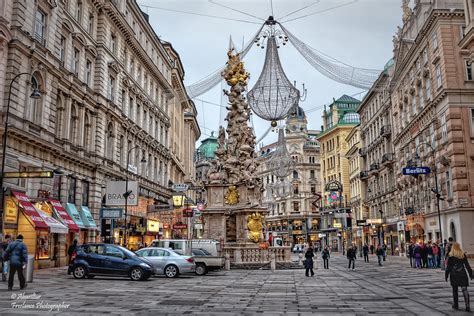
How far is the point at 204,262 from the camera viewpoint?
26.8 m

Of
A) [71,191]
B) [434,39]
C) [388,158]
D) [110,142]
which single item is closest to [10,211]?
[71,191]

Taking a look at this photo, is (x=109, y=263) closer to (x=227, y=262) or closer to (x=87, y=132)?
(x=227, y=262)

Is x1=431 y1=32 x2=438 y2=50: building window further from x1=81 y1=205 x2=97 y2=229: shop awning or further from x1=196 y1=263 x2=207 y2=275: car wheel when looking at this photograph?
x1=81 y1=205 x2=97 y2=229: shop awning

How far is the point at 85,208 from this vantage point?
115ft

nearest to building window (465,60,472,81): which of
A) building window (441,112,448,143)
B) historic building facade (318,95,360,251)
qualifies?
building window (441,112,448,143)

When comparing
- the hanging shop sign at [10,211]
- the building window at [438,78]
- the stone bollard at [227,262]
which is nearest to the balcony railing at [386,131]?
the building window at [438,78]

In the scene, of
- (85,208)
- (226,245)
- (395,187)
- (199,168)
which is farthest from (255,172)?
(199,168)

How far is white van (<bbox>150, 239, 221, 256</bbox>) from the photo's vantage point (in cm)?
2701

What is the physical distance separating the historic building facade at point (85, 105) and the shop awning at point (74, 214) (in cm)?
36

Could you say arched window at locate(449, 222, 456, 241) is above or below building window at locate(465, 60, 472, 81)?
below

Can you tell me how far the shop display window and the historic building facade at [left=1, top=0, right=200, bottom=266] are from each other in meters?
0.14

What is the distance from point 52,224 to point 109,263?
6863 mm

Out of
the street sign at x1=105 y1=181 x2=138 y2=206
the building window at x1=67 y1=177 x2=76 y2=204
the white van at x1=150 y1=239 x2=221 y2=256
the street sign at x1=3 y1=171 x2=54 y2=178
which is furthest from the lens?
the street sign at x1=105 y1=181 x2=138 y2=206

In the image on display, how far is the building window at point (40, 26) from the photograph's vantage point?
28.5 m
